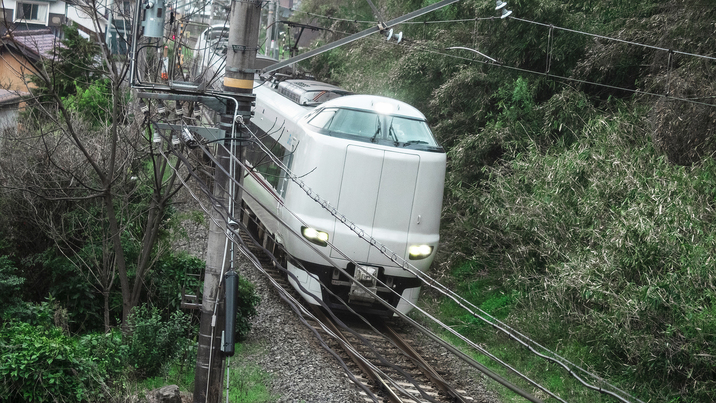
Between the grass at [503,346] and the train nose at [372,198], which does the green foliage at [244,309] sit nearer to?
the train nose at [372,198]

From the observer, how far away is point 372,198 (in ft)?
32.4

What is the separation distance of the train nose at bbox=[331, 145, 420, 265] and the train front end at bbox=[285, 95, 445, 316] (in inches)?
0.6

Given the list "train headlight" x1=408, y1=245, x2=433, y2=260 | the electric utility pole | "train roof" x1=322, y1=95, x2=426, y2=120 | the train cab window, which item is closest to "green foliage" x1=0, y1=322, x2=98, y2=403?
the electric utility pole

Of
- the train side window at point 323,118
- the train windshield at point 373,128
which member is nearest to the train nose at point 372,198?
the train windshield at point 373,128

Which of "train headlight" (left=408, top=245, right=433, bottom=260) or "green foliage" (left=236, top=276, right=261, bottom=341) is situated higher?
"train headlight" (left=408, top=245, right=433, bottom=260)

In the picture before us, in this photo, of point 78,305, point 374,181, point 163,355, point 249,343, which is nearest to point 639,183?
point 374,181

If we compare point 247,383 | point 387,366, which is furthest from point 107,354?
point 387,366

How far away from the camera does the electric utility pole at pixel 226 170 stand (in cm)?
711

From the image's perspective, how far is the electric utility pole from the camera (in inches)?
280

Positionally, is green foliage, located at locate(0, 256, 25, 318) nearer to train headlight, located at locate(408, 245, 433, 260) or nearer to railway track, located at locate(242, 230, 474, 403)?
railway track, located at locate(242, 230, 474, 403)

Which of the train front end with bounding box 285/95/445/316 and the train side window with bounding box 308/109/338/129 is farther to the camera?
the train side window with bounding box 308/109/338/129

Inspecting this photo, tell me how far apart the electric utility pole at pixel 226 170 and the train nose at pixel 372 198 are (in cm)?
271

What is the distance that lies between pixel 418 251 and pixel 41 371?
5169 mm

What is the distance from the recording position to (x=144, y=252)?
10359 mm
